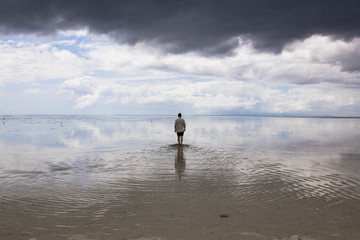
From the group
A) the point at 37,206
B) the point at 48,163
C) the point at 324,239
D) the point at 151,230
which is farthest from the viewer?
the point at 48,163

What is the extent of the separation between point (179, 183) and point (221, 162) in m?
5.11

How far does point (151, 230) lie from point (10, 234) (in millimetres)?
3003

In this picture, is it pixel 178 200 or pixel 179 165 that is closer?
pixel 178 200

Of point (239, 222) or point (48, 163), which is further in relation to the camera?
point (48, 163)

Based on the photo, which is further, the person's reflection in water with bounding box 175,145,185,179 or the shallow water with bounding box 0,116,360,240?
the person's reflection in water with bounding box 175,145,185,179

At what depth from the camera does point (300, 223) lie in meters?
6.36

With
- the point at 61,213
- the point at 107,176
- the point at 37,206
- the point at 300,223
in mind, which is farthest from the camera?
the point at 107,176

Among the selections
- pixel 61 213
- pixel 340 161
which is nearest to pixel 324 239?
pixel 61 213

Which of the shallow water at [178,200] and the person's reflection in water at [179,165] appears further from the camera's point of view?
the person's reflection in water at [179,165]

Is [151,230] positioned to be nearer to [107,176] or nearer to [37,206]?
[37,206]

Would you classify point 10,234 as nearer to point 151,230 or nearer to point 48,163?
point 151,230

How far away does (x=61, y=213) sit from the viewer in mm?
7031

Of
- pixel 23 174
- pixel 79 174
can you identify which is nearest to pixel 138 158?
pixel 79 174

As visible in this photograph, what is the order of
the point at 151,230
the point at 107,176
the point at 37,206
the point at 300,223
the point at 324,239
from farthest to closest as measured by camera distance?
the point at 107,176 < the point at 37,206 < the point at 300,223 < the point at 151,230 < the point at 324,239
